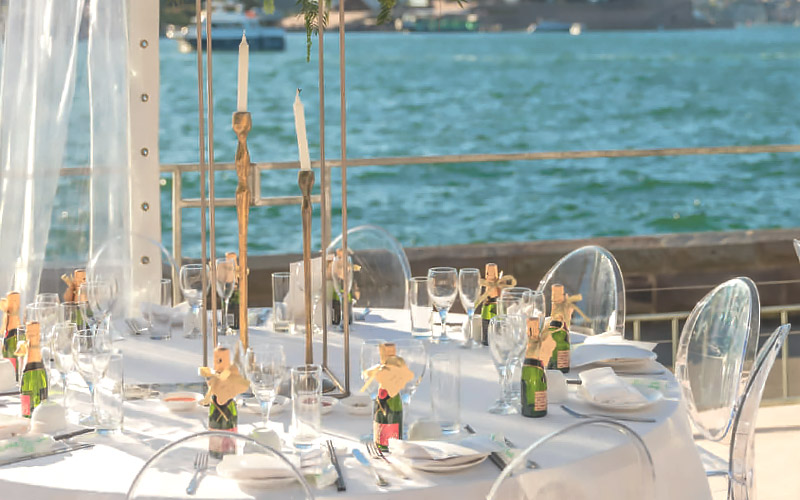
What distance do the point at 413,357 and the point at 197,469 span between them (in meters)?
0.63

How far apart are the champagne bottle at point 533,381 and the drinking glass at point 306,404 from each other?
0.47 meters

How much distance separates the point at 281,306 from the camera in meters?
2.99

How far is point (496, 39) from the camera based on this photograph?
2831 cm

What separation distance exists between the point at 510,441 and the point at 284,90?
77.6 ft

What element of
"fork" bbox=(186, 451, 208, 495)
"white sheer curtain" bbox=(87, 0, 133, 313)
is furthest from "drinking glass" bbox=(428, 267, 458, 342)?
"white sheer curtain" bbox=(87, 0, 133, 313)

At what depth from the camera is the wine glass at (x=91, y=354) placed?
2043mm

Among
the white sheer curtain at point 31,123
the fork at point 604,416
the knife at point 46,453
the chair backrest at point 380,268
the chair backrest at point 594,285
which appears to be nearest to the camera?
the knife at point 46,453

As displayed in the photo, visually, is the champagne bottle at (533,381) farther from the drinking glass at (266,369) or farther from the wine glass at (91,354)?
the wine glass at (91,354)

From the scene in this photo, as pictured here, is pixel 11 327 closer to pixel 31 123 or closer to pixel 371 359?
pixel 371 359

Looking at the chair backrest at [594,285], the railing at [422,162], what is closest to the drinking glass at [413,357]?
the chair backrest at [594,285]

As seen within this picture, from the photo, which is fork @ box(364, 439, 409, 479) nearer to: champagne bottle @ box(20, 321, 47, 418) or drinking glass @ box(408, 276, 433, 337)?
champagne bottle @ box(20, 321, 47, 418)

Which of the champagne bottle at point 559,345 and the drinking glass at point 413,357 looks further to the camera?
the champagne bottle at point 559,345

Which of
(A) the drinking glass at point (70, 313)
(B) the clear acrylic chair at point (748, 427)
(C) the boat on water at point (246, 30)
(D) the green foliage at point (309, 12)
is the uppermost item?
(C) the boat on water at point (246, 30)

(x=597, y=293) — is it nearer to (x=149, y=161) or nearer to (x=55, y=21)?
(x=149, y=161)
